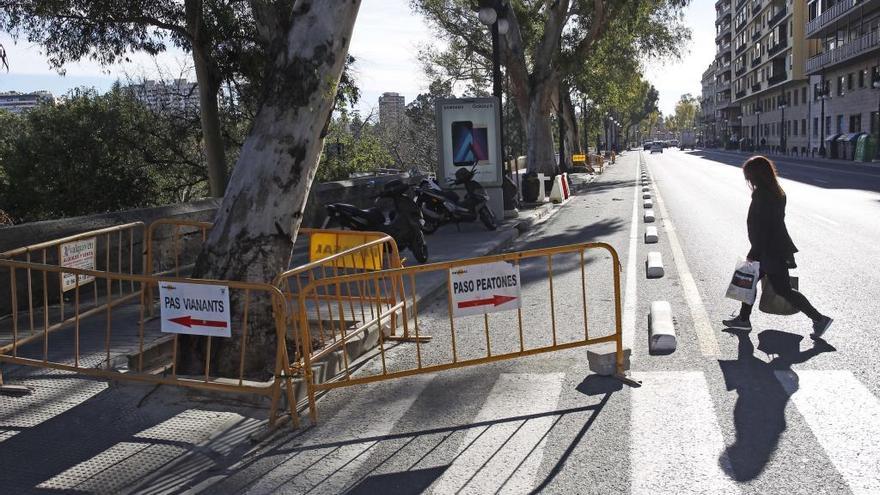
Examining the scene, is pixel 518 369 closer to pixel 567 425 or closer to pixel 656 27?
pixel 567 425

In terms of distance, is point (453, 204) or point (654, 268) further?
point (453, 204)

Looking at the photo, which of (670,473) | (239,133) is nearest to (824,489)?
(670,473)

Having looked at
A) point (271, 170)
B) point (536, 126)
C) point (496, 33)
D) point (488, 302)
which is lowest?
point (488, 302)

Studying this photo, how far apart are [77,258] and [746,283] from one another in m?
5.97

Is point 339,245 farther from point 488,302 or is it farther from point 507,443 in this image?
point 507,443

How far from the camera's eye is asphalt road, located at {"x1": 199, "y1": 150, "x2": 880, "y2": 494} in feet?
13.3

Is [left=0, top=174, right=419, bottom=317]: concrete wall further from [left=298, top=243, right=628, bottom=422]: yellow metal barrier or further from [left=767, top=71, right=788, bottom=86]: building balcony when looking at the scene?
[left=767, top=71, right=788, bottom=86]: building balcony

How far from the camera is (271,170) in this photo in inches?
236

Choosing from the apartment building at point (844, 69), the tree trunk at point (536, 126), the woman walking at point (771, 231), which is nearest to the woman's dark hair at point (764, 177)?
the woman walking at point (771, 231)

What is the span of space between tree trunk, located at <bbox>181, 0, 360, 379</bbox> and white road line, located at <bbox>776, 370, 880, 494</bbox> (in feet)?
12.5

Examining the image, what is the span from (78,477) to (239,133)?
850 inches

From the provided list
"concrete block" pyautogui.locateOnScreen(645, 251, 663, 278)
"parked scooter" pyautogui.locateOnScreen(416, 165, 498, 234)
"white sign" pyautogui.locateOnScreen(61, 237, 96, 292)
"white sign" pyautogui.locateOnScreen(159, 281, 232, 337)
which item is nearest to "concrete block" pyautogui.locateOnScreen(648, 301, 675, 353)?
"concrete block" pyautogui.locateOnScreen(645, 251, 663, 278)

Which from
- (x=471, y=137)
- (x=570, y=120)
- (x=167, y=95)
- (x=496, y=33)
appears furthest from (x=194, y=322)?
(x=570, y=120)

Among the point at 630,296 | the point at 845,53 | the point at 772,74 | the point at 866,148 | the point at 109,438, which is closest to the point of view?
the point at 109,438
